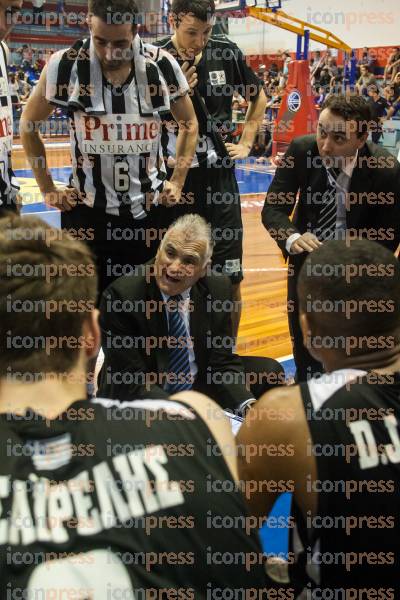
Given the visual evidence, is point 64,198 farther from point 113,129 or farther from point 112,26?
point 112,26

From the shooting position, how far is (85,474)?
1238mm

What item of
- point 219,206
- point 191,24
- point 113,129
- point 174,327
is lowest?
point 174,327

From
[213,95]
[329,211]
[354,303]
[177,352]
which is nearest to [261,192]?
[213,95]

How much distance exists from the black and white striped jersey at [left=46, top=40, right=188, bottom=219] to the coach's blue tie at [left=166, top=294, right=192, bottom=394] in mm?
610

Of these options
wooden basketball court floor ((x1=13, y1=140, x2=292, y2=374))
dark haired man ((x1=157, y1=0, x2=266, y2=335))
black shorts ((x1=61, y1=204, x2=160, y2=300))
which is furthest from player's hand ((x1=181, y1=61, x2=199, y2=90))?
wooden basketball court floor ((x1=13, y1=140, x2=292, y2=374))

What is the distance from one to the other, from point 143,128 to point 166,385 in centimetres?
136

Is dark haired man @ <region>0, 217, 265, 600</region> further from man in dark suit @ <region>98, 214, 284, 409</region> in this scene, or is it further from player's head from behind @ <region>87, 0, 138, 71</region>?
player's head from behind @ <region>87, 0, 138, 71</region>

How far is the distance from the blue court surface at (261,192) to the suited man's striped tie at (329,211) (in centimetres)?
141

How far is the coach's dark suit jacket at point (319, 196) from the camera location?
371cm

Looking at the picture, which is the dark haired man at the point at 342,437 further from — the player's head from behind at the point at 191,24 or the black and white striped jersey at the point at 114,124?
the player's head from behind at the point at 191,24

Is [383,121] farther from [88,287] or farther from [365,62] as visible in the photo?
[88,287]

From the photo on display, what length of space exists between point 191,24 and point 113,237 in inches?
60.1

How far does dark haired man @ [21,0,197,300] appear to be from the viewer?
3.31 metres

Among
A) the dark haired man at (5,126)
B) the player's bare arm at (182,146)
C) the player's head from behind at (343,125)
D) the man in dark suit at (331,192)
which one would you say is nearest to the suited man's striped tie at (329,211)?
the man in dark suit at (331,192)
